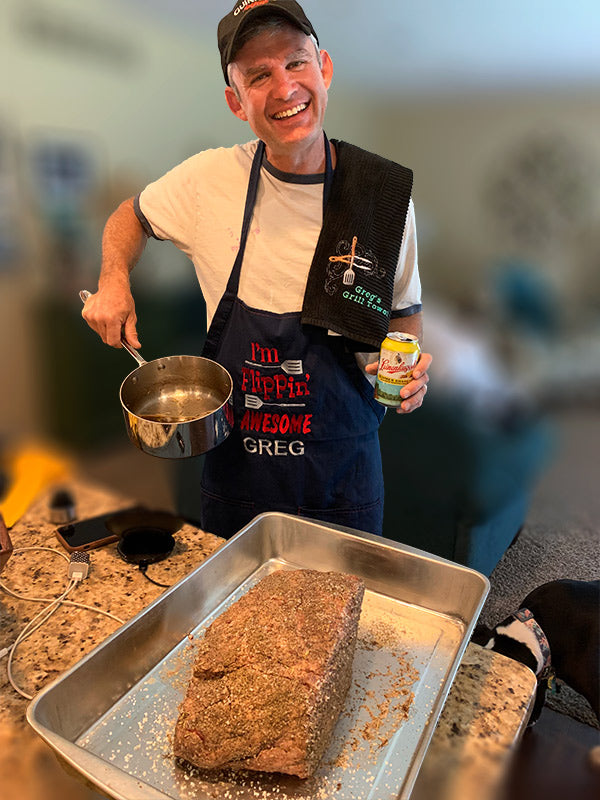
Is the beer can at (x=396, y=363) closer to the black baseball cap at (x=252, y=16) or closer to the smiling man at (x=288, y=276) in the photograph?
the smiling man at (x=288, y=276)

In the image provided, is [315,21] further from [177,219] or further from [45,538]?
[45,538]

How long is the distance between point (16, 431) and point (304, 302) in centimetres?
169

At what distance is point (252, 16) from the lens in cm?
100

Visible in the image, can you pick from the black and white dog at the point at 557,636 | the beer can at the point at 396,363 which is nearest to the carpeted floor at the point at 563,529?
the black and white dog at the point at 557,636

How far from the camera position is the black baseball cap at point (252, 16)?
99 centimetres

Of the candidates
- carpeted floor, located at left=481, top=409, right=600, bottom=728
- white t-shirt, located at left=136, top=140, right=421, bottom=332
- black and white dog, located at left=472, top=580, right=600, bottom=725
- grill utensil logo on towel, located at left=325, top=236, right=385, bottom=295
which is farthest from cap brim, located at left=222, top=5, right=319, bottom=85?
carpeted floor, located at left=481, top=409, right=600, bottom=728

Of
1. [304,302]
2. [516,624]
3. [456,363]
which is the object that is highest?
[304,302]

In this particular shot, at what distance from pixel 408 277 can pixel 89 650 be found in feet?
3.04

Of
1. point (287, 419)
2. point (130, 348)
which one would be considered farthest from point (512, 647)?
point (130, 348)

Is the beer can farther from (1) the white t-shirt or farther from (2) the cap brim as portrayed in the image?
(2) the cap brim

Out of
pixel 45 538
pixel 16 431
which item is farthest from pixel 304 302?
pixel 16 431

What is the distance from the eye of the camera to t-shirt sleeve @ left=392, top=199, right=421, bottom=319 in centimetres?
122

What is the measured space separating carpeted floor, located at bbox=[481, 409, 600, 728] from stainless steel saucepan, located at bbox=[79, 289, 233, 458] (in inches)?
38.1

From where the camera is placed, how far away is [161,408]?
1090 millimetres
